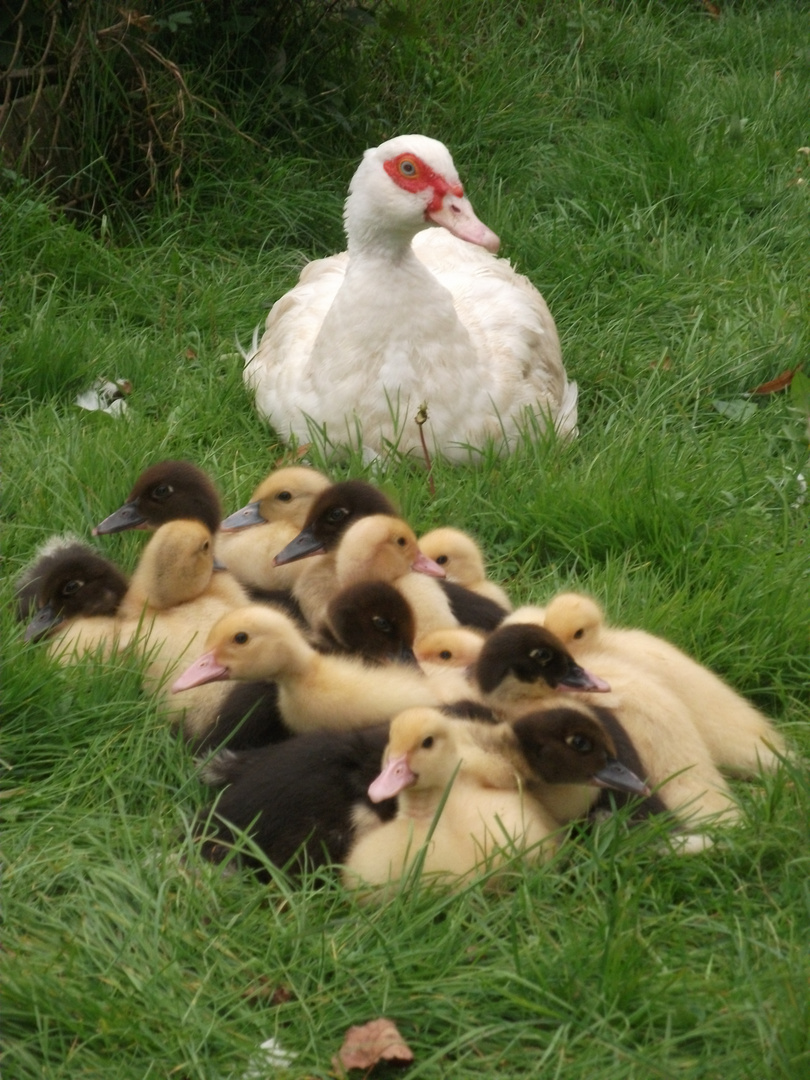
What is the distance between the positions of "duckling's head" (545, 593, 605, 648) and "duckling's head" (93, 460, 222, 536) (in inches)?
39.8

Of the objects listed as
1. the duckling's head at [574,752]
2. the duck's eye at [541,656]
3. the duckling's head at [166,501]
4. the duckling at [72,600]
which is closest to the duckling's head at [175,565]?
the duckling at [72,600]

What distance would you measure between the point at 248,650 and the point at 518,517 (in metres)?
1.48

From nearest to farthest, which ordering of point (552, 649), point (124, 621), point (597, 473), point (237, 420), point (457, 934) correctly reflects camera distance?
point (457, 934) → point (552, 649) → point (124, 621) → point (597, 473) → point (237, 420)

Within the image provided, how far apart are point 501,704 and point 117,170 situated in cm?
393

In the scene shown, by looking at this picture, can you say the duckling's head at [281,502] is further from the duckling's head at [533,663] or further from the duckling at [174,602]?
the duckling's head at [533,663]

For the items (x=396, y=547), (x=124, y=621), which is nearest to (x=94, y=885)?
(x=124, y=621)

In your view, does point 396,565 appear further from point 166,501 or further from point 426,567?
point 166,501

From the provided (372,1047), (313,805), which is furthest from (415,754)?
(372,1047)

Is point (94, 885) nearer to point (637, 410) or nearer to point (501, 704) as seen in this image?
point (501, 704)

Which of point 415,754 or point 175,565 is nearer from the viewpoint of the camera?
point 415,754

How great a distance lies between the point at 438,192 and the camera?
4773 mm

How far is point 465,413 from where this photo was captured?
4.86m

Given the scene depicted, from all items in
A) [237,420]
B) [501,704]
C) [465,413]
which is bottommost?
→ [237,420]

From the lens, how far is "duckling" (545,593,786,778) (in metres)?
3.43
